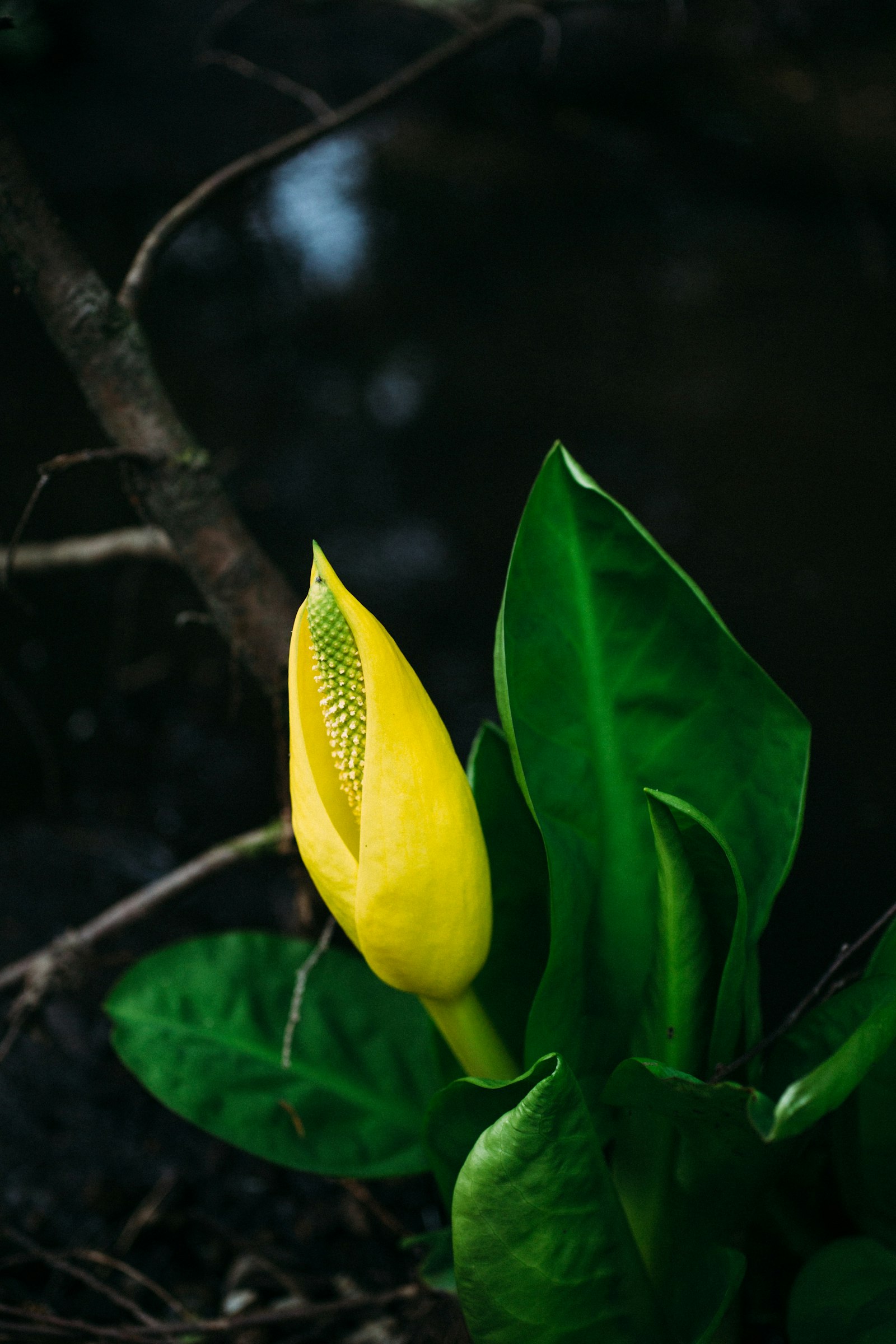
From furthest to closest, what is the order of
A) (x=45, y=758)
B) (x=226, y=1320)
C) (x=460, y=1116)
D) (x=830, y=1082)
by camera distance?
(x=45, y=758) < (x=226, y=1320) < (x=460, y=1116) < (x=830, y=1082)

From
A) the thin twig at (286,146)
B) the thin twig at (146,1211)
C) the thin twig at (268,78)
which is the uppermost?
the thin twig at (268,78)

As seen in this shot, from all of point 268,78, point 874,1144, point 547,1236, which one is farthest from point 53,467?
point 874,1144

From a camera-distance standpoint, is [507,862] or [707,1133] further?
[507,862]

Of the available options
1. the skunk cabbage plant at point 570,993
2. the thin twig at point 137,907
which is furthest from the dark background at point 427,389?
the skunk cabbage plant at point 570,993

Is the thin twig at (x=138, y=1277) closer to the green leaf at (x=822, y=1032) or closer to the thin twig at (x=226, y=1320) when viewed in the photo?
the thin twig at (x=226, y=1320)

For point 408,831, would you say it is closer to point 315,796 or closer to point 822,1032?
point 315,796

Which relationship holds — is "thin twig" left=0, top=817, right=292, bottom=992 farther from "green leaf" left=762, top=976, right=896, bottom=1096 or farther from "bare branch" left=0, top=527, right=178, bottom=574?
"green leaf" left=762, top=976, right=896, bottom=1096
